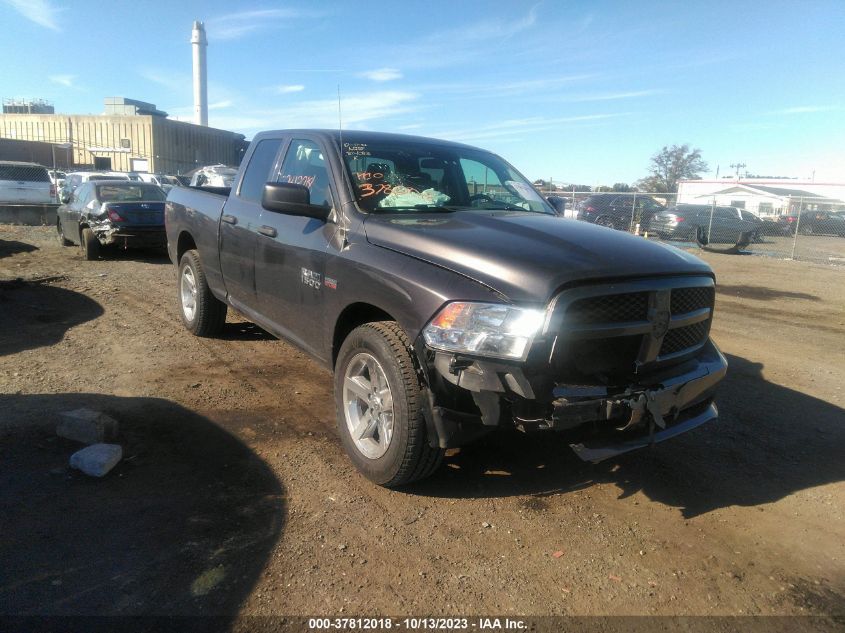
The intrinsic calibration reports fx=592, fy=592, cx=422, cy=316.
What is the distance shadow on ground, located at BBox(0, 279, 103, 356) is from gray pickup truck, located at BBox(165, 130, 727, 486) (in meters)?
3.09

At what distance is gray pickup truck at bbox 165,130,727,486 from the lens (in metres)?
2.70

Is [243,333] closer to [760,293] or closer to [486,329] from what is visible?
[486,329]

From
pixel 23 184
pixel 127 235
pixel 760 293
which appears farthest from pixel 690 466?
pixel 23 184

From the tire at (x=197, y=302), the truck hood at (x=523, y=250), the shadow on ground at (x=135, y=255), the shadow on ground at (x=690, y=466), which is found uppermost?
the truck hood at (x=523, y=250)

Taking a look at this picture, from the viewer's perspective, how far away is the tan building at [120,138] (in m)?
51.9

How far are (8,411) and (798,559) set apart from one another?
4.92 meters

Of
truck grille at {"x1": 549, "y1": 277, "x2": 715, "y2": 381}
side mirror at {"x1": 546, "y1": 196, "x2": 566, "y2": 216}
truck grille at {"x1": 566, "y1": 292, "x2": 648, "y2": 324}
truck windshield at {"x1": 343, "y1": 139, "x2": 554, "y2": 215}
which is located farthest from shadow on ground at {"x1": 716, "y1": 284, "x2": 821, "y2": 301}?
truck grille at {"x1": 566, "y1": 292, "x2": 648, "y2": 324}

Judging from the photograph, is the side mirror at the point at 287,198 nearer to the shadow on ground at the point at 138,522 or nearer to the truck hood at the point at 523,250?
the truck hood at the point at 523,250

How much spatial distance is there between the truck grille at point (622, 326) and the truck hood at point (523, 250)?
0.26 feet

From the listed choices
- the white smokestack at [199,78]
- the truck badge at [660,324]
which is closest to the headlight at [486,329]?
the truck badge at [660,324]

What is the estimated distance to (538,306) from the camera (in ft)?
8.72

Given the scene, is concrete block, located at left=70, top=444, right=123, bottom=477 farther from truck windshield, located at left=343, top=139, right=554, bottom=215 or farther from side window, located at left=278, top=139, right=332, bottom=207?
truck windshield, located at left=343, top=139, right=554, bottom=215

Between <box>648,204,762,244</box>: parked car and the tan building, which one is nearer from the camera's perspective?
<box>648,204,762,244</box>: parked car

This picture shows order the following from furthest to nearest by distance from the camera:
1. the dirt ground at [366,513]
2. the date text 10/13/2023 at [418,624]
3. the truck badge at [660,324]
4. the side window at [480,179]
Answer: the side window at [480,179] → the truck badge at [660,324] → the dirt ground at [366,513] → the date text 10/13/2023 at [418,624]
